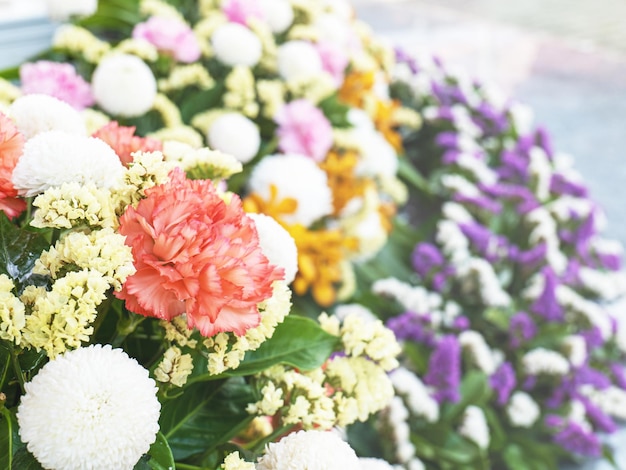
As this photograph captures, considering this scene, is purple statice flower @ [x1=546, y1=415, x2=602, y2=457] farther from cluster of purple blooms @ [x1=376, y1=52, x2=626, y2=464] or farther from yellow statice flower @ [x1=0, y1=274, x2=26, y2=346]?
yellow statice flower @ [x1=0, y1=274, x2=26, y2=346]

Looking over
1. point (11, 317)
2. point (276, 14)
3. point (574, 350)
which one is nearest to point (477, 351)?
point (574, 350)

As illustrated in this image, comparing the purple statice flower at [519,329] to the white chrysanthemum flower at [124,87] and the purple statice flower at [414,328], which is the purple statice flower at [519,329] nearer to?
the purple statice flower at [414,328]

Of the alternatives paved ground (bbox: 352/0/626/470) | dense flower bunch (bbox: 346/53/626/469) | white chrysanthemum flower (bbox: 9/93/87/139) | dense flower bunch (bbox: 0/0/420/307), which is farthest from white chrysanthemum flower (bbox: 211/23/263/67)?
paved ground (bbox: 352/0/626/470)

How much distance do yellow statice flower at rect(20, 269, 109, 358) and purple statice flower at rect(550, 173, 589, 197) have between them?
1.28 meters

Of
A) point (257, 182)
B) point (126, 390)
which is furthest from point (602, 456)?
point (126, 390)

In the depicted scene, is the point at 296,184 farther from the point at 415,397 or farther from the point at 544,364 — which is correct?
the point at 544,364

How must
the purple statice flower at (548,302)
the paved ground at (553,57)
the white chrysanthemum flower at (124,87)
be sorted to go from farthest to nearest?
the paved ground at (553,57) → the purple statice flower at (548,302) → the white chrysanthemum flower at (124,87)

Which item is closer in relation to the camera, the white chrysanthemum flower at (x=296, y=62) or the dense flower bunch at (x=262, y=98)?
the dense flower bunch at (x=262, y=98)

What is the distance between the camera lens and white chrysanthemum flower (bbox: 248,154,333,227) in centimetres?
79

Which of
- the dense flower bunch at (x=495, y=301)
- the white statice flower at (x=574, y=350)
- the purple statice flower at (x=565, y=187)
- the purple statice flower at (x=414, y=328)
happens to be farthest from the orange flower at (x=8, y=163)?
the purple statice flower at (x=565, y=187)

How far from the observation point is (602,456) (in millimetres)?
1080

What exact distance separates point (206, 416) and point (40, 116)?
8.6 inches

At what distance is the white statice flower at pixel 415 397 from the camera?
2.96ft

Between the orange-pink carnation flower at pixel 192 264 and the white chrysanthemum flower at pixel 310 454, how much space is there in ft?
0.23
